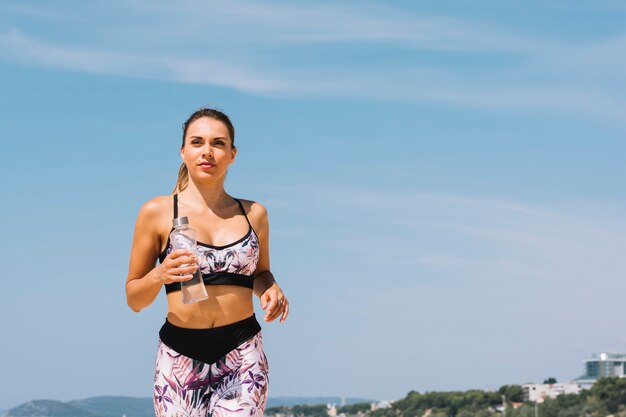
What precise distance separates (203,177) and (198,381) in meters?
1.18

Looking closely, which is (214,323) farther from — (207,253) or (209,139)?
(209,139)

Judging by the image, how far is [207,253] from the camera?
6.59 metres

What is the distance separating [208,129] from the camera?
6816 millimetres

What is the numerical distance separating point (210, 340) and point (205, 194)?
2.89ft

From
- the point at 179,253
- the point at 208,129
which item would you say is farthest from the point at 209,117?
the point at 179,253

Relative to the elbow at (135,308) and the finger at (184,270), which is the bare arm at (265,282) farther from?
the elbow at (135,308)

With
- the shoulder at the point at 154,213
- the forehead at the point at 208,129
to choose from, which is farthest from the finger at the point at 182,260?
the forehead at the point at 208,129

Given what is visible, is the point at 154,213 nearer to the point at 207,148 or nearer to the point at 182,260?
the point at 207,148

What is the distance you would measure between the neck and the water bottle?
45 cm

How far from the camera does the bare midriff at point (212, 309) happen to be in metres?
6.66

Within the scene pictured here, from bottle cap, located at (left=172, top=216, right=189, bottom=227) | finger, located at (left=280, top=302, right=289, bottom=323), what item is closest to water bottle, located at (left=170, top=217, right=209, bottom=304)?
bottle cap, located at (left=172, top=216, right=189, bottom=227)

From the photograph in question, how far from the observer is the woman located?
21.8 feet

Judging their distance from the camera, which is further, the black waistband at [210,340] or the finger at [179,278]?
the black waistband at [210,340]

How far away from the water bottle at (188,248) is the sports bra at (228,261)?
0.13 meters
